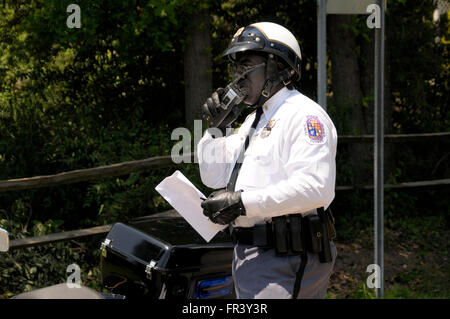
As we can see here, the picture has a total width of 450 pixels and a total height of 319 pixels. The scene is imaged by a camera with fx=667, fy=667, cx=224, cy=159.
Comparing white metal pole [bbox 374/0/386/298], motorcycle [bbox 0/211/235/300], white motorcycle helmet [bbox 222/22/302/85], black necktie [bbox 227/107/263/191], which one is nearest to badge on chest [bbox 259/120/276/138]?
black necktie [bbox 227/107/263/191]

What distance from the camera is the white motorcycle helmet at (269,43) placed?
2.80 metres

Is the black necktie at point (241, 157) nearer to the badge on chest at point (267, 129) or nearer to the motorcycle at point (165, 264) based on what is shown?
the badge on chest at point (267, 129)

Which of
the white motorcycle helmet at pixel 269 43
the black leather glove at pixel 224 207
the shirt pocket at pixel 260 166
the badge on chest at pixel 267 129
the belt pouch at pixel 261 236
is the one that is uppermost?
the white motorcycle helmet at pixel 269 43

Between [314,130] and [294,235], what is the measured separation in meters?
0.43

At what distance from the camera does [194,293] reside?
3.17 metres

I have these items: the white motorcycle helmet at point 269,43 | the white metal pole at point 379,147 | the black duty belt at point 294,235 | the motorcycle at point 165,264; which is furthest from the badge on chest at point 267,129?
the white metal pole at point 379,147

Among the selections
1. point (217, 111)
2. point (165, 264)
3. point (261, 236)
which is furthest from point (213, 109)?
point (165, 264)

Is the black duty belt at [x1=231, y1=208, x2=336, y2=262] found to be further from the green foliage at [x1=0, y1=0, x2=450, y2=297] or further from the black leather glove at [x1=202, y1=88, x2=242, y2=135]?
the green foliage at [x1=0, y1=0, x2=450, y2=297]

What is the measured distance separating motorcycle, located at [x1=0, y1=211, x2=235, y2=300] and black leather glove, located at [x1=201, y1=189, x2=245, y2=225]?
532 mm

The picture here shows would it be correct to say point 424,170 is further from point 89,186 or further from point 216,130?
point 216,130

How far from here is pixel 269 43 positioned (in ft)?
9.21

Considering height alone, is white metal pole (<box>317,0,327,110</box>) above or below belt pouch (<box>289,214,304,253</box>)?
above

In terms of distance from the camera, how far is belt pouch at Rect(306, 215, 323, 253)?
269 cm

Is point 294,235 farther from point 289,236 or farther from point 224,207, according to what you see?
point 224,207
